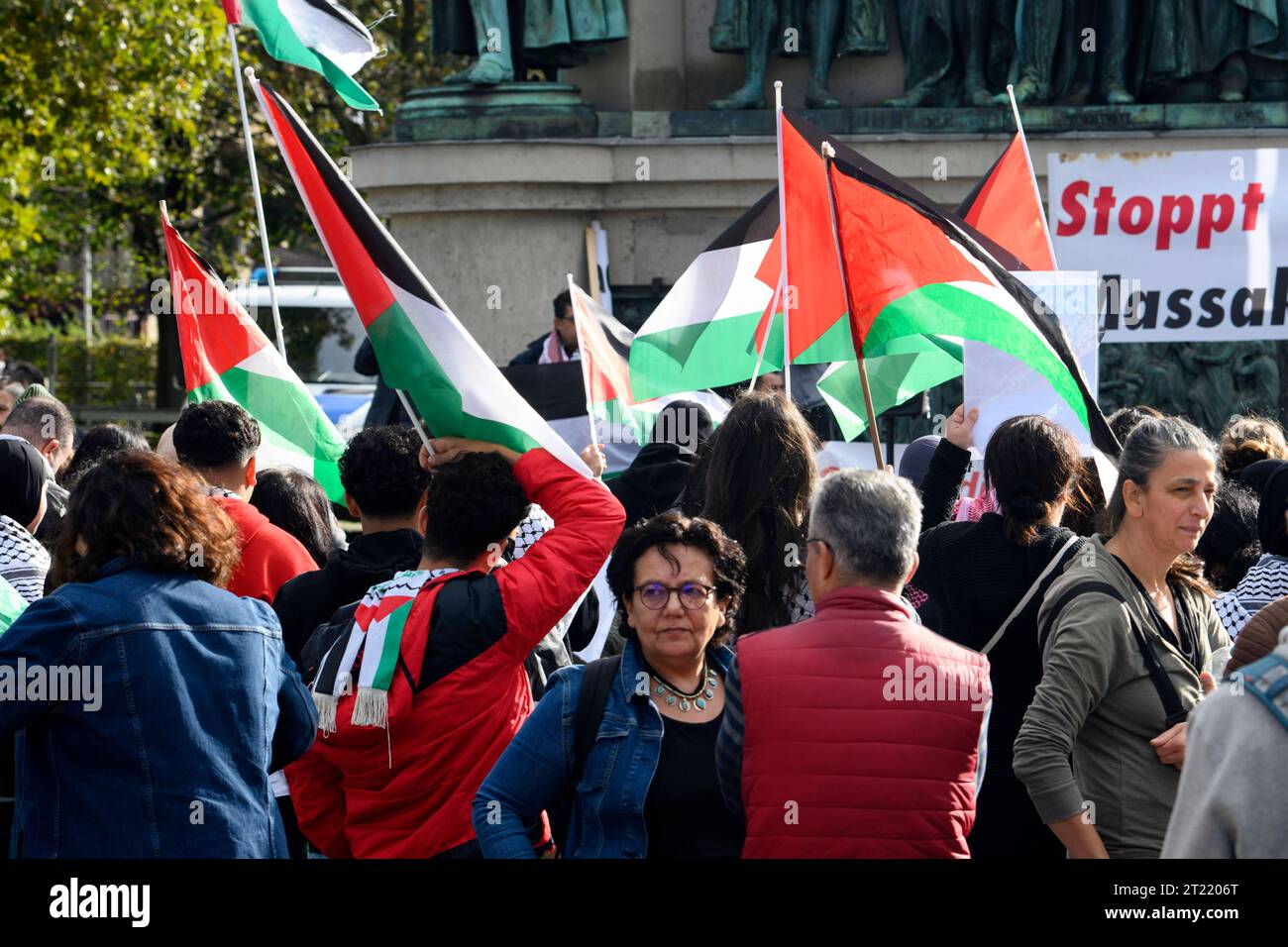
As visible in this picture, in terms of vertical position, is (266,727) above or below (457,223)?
below

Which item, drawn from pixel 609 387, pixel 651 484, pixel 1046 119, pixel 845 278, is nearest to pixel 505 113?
pixel 1046 119

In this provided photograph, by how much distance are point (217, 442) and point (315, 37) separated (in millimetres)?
2621

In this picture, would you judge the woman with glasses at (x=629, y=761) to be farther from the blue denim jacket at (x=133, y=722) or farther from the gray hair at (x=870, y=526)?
the blue denim jacket at (x=133, y=722)

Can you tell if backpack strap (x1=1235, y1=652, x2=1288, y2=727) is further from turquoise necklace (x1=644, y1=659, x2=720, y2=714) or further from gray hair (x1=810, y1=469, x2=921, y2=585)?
turquoise necklace (x1=644, y1=659, x2=720, y2=714)

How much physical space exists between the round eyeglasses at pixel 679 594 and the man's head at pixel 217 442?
1900 millimetres

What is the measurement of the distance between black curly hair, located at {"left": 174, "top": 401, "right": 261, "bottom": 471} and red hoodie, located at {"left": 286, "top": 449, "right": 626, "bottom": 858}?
1.37 meters

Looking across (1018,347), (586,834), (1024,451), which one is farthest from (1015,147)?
(586,834)

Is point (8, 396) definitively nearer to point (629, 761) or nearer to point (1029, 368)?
point (1029, 368)

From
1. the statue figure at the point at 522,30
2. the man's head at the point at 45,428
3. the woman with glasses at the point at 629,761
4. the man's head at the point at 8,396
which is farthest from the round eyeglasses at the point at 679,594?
the statue figure at the point at 522,30

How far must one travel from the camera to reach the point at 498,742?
4.15 metres

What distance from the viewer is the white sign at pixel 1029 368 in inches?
227

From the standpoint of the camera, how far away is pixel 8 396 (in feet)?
30.3

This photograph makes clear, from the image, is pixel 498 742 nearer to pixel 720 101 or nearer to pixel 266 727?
pixel 266 727
